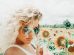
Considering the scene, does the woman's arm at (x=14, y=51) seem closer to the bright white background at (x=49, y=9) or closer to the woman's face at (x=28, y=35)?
the woman's face at (x=28, y=35)

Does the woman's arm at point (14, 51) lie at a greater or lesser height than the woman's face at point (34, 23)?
lesser

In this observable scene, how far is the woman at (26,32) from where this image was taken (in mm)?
1219

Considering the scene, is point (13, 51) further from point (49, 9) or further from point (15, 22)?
point (49, 9)

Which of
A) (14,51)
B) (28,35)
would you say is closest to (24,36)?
(28,35)

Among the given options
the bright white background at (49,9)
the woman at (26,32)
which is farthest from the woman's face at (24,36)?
the bright white background at (49,9)

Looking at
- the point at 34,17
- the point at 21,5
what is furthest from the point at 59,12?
the point at 21,5

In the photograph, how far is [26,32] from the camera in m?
1.24

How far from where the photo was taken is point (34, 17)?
1240mm

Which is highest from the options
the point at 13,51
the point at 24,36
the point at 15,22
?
the point at 15,22

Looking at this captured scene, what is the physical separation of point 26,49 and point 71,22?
1.25 feet

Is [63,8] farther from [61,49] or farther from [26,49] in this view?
[26,49]

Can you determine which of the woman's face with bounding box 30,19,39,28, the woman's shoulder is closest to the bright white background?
the woman's face with bounding box 30,19,39,28

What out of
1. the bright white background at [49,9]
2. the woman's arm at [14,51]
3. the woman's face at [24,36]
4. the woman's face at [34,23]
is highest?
the bright white background at [49,9]

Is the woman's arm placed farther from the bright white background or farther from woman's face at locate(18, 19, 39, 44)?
the bright white background
